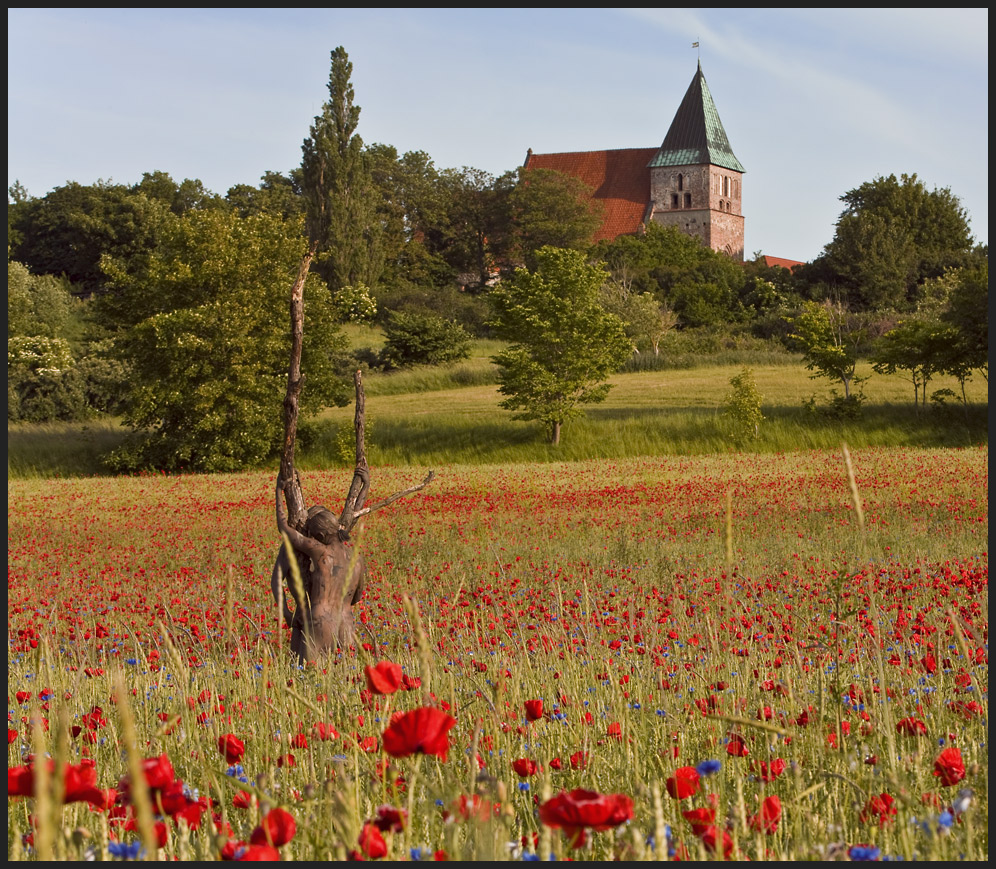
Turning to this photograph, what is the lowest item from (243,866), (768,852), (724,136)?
(768,852)

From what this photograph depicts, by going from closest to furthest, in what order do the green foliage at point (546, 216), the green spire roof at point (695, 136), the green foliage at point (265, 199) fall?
the green foliage at point (265, 199) → the green foliage at point (546, 216) → the green spire roof at point (695, 136)

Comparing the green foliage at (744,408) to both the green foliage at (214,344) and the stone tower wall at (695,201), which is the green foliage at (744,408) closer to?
the green foliage at (214,344)

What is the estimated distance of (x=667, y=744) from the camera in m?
2.86

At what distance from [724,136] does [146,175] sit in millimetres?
53461

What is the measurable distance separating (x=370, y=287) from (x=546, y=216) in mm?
18815

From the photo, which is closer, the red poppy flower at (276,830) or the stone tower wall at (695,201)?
the red poppy flower at (276,830)

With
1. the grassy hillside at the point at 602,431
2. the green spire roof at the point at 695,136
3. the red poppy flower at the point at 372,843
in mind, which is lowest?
the grassy hillside at the point at 602,431

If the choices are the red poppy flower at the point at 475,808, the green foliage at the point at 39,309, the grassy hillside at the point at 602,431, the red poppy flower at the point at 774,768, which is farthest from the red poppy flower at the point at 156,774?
the green foliage at the point at 39,309

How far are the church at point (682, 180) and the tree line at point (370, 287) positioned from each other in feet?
48.7

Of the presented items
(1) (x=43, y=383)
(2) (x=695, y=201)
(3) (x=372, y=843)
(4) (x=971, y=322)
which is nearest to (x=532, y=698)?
(3) (x=372, y=843)

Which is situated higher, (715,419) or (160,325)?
(160,325)

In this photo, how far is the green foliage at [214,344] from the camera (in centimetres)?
2938

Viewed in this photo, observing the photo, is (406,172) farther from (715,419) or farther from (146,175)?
(715,419)

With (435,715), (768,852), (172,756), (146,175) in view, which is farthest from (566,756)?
(146,175)
